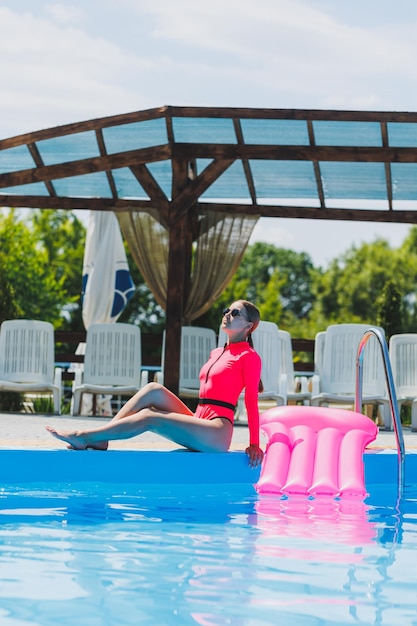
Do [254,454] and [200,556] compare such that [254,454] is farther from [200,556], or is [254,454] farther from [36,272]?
[36,272]

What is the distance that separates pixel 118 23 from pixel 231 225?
26.6 ft

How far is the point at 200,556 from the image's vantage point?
14.3 ft

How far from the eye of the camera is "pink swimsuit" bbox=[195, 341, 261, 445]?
6.21 metres

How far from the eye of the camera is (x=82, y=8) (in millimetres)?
18172

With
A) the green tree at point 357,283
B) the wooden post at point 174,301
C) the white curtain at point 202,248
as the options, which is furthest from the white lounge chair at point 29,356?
the green tree at point 357,283

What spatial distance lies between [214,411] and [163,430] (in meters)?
0.36

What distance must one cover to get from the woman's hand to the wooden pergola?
486cm

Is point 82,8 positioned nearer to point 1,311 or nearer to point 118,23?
point 118,23

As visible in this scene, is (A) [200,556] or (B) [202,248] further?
(B) [202,248]

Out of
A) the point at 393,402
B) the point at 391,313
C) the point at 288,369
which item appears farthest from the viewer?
the point at 391,313

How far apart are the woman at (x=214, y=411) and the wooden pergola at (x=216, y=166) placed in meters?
4.63

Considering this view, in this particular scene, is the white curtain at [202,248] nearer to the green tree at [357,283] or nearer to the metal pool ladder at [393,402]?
the metal pool ladder at [393,402]

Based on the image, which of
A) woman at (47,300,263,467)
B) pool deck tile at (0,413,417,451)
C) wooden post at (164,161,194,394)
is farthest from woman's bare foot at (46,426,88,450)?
wooden post at (164,161,194,394)

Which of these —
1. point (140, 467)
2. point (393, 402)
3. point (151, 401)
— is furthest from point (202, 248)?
point (393, 402)
